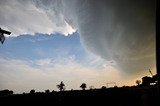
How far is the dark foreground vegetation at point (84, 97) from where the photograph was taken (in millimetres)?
14695

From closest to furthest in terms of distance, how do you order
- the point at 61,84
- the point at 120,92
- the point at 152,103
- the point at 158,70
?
the point at 158,70 → the point at 152,103 → the point at 120,92 → the point at 61,84

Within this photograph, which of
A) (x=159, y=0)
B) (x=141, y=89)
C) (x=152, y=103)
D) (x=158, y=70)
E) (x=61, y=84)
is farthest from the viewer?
(x=61, y=84)

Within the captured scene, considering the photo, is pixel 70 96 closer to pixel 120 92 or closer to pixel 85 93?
pixel 85 93

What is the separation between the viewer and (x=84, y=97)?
1534 cm

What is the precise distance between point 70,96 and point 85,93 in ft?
3.39

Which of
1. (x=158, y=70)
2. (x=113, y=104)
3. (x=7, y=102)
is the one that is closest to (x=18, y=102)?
(x=7, y=102)

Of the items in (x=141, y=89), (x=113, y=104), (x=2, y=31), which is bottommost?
(x=113, y=104)

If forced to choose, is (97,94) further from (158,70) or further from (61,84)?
(61,84)

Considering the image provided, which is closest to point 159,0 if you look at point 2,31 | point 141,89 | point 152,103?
point 152,103

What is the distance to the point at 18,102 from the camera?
48.9 feet

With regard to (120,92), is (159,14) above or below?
above

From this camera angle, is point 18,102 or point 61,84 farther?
point 61,84

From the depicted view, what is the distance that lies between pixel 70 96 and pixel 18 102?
3502 millimetres

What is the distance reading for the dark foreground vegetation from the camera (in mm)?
14695
